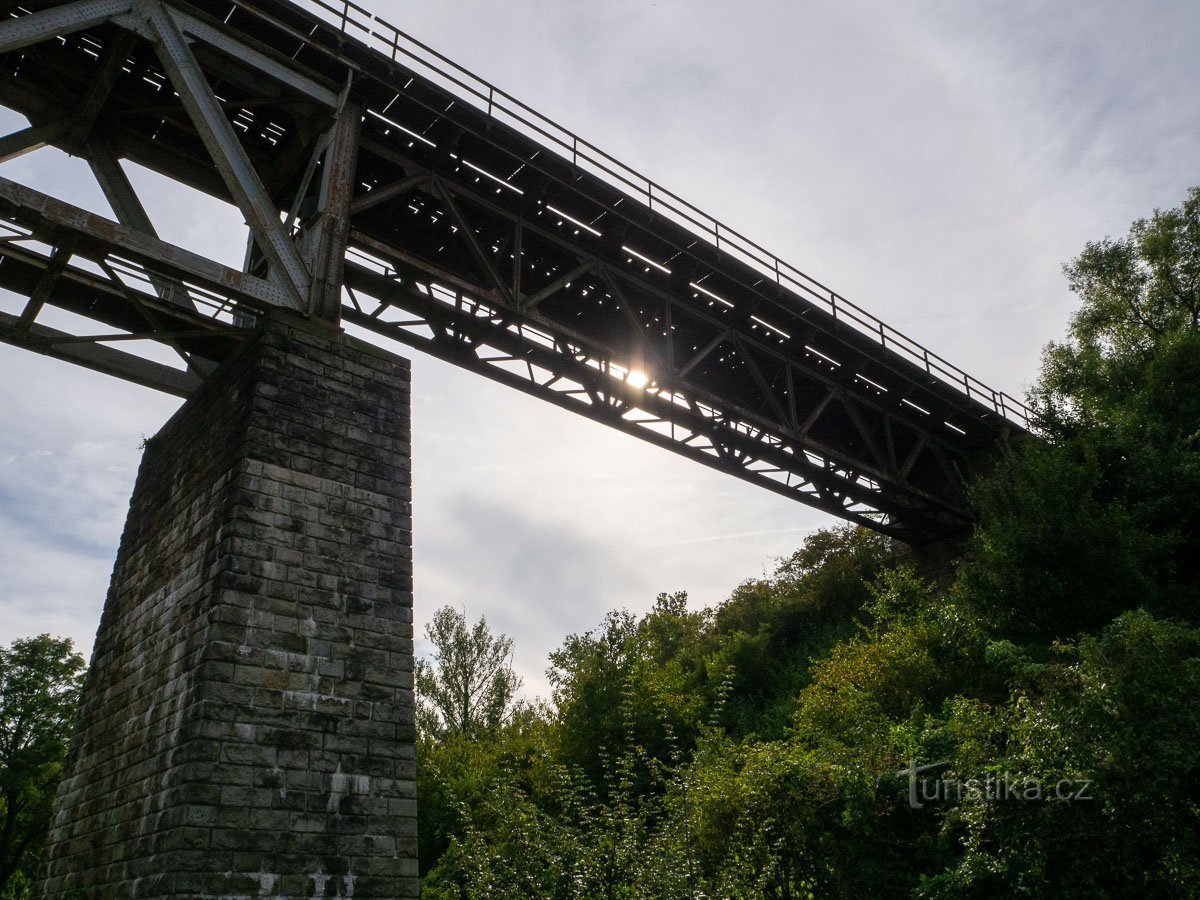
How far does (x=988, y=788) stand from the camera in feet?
33.3

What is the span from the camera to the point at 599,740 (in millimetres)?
20312

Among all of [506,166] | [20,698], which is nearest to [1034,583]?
[506,166]

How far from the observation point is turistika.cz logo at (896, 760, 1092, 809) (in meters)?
9.51

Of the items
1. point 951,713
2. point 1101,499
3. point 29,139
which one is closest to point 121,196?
point 29,139

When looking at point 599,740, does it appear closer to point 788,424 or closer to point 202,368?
point 788,424

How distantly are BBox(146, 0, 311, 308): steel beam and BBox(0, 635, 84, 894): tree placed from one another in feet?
93.5

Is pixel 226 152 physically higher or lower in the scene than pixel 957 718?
higher

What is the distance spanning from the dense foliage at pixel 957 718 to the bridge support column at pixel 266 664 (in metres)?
4.16

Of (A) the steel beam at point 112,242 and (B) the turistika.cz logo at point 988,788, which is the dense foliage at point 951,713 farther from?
(A) the steel beam at point 112,242

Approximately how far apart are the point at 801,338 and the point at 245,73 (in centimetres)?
1187

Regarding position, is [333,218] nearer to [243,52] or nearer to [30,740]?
[243,52]

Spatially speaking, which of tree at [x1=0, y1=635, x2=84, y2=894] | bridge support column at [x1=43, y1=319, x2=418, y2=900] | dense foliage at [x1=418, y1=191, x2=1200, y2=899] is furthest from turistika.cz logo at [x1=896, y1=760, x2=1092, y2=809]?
tree at [x1=0, y1=635, x2=84, y2=894]

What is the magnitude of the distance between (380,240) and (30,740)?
2948 centimetres

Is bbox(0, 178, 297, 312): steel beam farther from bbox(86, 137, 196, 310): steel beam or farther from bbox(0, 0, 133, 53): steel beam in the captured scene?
bbox(0, 0, 133, 53): steel beam
